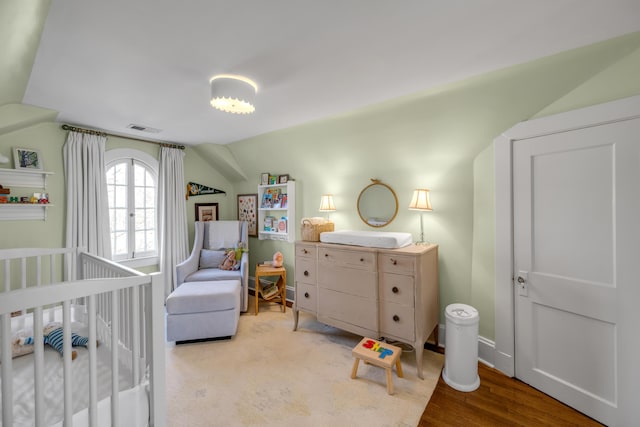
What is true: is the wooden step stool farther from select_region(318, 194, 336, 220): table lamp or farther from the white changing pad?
select_region(318, 194, 336, 220): table lamp

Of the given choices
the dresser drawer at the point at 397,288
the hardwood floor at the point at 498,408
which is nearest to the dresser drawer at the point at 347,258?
the dresser drawer at the point at 397,288

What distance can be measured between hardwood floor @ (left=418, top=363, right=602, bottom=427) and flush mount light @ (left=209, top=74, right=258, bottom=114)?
8.23ft

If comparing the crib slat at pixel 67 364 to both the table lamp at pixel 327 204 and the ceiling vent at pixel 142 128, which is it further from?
the ceiling vent at pixel 142 128

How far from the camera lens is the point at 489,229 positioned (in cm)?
228

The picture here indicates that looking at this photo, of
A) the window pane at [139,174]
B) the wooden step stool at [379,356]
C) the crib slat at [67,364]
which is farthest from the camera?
the window pane at [139,174]

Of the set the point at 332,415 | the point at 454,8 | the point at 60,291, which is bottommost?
the point at 332,415

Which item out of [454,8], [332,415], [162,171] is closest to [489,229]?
[454,8]

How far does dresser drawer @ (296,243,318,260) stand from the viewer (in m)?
2.81

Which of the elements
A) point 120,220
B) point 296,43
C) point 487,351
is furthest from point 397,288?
point 120,220

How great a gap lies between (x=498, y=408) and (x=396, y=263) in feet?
3.77

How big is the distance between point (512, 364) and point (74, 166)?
4.71 metres

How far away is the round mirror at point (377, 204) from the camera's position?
2.89 meters

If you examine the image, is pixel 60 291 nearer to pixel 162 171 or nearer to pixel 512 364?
pixel 512 364

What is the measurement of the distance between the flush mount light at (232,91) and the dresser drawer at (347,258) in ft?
4.92
